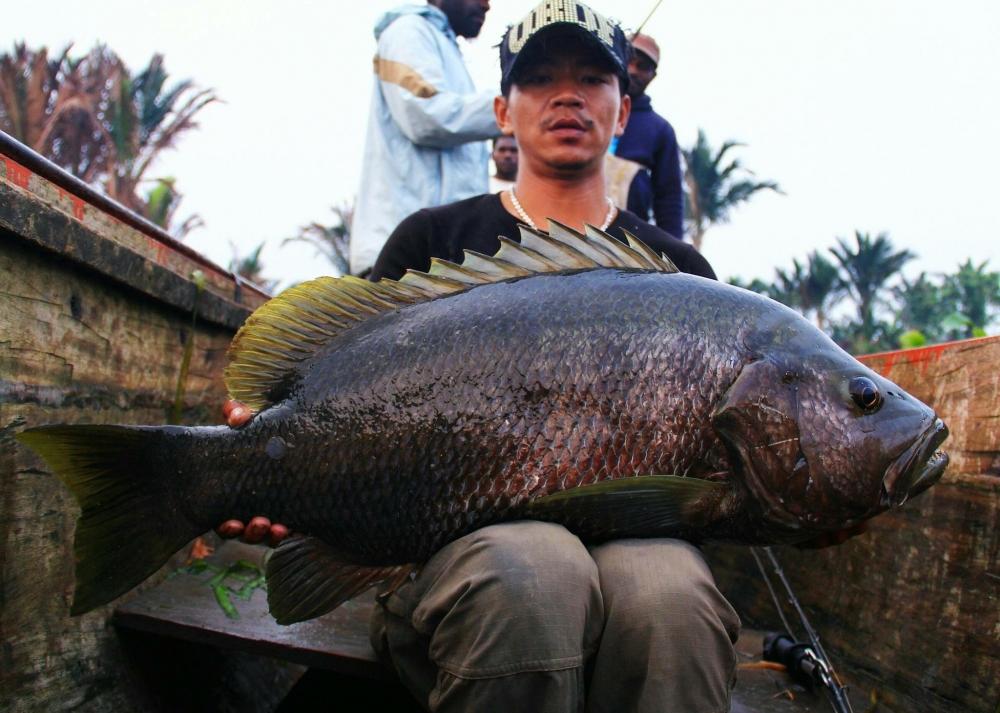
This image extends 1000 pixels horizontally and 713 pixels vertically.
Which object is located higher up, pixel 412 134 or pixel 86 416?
pixel 412 134

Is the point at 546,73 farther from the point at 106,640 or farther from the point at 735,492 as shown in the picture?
the point at 106,640

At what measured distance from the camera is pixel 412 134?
3.55 meters

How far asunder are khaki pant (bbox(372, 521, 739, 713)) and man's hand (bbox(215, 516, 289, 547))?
0.39 m

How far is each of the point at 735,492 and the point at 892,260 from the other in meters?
41.1

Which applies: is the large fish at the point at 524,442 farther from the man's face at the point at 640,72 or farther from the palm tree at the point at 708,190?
the palm tree at the point at 708,190

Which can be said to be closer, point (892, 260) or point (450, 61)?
point (450, 61)

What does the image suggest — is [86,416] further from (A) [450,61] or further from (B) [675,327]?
(A) [450,61]

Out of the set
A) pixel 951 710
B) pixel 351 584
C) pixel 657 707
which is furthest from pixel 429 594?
pixel 951 710

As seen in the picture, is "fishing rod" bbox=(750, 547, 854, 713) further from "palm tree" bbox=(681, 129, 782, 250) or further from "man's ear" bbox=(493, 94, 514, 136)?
"palm tree" bbox=(681, 129, 782, 250)

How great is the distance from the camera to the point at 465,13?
3.89m

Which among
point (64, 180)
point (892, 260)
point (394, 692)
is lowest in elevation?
point (394, 692)

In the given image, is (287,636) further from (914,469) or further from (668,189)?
(668,189)

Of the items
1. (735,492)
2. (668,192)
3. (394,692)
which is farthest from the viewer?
(668,192)

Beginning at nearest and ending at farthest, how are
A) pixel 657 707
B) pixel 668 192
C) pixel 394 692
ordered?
pixel 657 707
pixel 394 692
pixel 668 192
